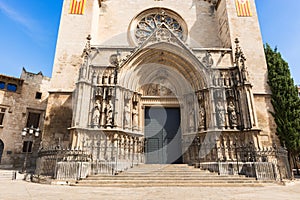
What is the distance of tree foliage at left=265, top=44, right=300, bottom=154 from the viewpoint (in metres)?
9.06

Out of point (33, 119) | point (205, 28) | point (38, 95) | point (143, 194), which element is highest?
point (205, 28)

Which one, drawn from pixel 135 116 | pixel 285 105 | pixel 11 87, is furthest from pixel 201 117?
pixel 11 87

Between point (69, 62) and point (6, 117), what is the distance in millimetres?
8370

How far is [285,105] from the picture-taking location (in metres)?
9.54

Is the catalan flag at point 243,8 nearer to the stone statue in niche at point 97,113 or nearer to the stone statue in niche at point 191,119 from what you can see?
the stone statue in niche at point 191,119

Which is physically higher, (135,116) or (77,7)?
(77,7)

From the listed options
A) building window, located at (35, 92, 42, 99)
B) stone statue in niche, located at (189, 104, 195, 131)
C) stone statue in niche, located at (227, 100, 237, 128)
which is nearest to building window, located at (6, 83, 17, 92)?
building window, located at (35, 92, 42, 99)

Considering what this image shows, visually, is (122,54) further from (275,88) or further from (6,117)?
(6,117)

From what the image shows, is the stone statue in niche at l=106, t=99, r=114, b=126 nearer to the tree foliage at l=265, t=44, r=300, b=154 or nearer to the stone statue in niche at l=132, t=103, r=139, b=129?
the stone statue in niche at l=132, t=103, r=139, b=129

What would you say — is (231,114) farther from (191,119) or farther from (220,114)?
(191,119)

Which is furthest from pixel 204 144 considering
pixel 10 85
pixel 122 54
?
pixel 10 85

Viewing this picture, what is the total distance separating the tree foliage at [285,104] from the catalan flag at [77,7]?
40.5 feet

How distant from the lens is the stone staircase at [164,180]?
5660 mm

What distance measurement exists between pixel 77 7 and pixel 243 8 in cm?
1111
